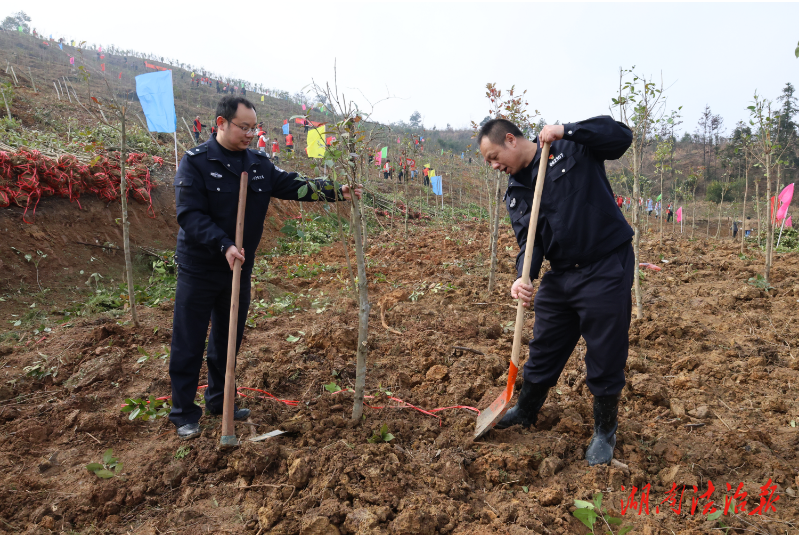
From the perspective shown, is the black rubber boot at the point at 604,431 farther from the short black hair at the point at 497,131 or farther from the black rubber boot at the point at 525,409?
the short black hair at the point at 497,131

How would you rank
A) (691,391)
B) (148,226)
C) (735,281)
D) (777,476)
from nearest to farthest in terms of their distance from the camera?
(777,476) → (691,391) → (735,281) → (148,226)

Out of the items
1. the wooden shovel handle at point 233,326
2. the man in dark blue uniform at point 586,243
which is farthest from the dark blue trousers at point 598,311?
the wooden shovel handle at point 233,326

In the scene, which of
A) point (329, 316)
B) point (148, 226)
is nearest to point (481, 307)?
point (329, 316)

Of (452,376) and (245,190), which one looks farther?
(452,376)

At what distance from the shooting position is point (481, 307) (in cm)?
523

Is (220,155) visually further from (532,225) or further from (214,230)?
(532,225)

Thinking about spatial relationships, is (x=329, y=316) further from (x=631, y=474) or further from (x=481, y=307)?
(x=631, y=474)

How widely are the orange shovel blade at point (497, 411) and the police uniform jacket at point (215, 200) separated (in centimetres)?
146

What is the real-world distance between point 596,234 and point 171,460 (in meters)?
2.50

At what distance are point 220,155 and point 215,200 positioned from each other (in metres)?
0.26

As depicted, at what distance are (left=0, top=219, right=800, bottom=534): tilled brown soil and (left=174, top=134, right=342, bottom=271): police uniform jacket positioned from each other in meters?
1.07

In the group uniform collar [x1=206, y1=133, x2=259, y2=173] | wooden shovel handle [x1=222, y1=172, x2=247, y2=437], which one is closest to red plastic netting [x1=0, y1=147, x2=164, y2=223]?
uniform collar [x1=206, y1=133, x2=259, y2=173]

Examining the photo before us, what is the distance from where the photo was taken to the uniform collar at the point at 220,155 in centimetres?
252

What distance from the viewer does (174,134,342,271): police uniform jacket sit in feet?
8.00
